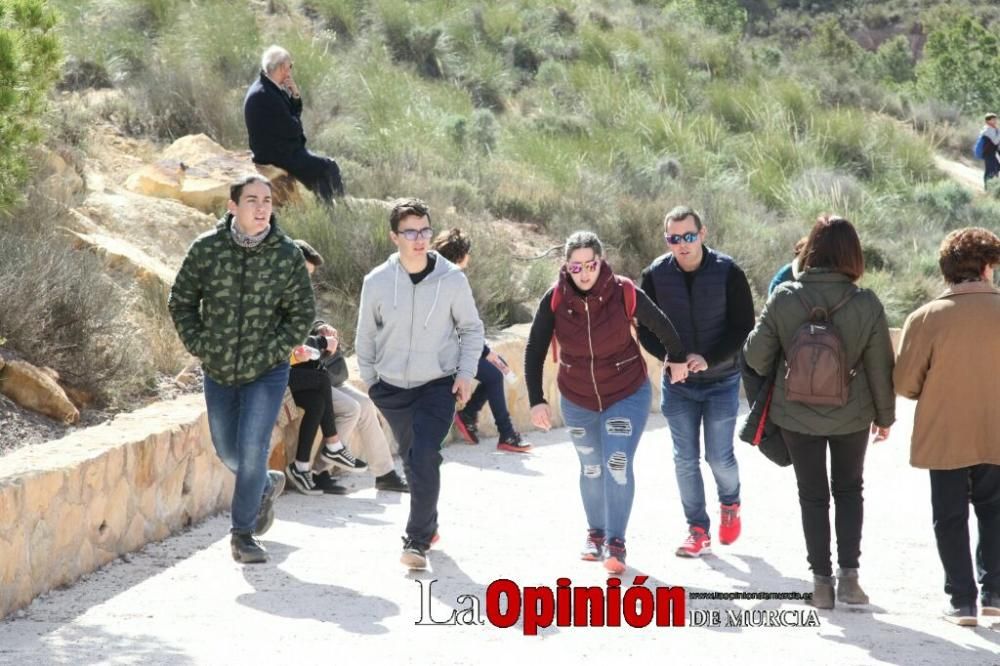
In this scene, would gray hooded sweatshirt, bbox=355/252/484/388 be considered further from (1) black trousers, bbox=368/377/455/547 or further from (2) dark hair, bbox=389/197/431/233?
(2) dark hair, bbox=389/197/431/233

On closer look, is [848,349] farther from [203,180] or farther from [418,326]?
[203,180]

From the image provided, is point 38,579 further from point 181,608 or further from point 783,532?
point 783,532

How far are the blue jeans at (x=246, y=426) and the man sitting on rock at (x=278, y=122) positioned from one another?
5396 mm

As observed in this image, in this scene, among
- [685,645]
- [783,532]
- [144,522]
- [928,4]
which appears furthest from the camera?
[928,4]

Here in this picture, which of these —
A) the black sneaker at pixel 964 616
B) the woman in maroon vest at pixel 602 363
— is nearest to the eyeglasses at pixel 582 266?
the woman in maroon vest at pixel 602 363

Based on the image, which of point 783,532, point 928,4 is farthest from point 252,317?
point 928,4

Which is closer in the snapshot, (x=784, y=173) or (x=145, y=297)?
(x=145, y=297)

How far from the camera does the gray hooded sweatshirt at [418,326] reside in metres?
6.80

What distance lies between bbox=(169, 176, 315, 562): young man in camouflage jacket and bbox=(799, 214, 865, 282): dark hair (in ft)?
7.37

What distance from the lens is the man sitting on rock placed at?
38.9ft

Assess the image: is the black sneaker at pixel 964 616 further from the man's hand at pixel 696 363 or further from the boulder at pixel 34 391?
the boulder at pixel 34 391

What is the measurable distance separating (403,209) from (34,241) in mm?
3044

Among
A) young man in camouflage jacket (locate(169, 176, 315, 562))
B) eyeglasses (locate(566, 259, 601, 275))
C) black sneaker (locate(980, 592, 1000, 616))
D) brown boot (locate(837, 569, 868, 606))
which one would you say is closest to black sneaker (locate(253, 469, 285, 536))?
young man in camouflage jacket (locate(169, 176, 315, 562))

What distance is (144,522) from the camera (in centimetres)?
713
